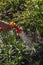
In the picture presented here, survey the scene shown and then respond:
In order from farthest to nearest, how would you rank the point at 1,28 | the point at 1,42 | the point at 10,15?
the point at 10,15
the point at 1,42
the point at 1,28

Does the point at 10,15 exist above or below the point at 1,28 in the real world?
below

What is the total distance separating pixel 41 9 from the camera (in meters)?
4.70

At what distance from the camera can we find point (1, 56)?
166 inches

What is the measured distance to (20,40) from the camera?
4.50 m

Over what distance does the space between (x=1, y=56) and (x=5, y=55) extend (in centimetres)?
9

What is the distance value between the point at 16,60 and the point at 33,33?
73 centimetres

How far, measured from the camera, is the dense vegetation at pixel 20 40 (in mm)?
4159

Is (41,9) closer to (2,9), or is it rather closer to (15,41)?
(15,41)

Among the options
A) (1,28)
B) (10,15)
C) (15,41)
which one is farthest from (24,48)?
(10,15)

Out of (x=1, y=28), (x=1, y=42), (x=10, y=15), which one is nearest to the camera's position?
(x=1, y=28)

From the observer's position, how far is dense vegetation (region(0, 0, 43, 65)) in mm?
4159

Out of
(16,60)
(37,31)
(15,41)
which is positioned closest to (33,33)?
(37,31)

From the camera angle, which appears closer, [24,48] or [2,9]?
[24,48]

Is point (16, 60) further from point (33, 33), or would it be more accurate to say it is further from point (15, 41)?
point (33, 33)
